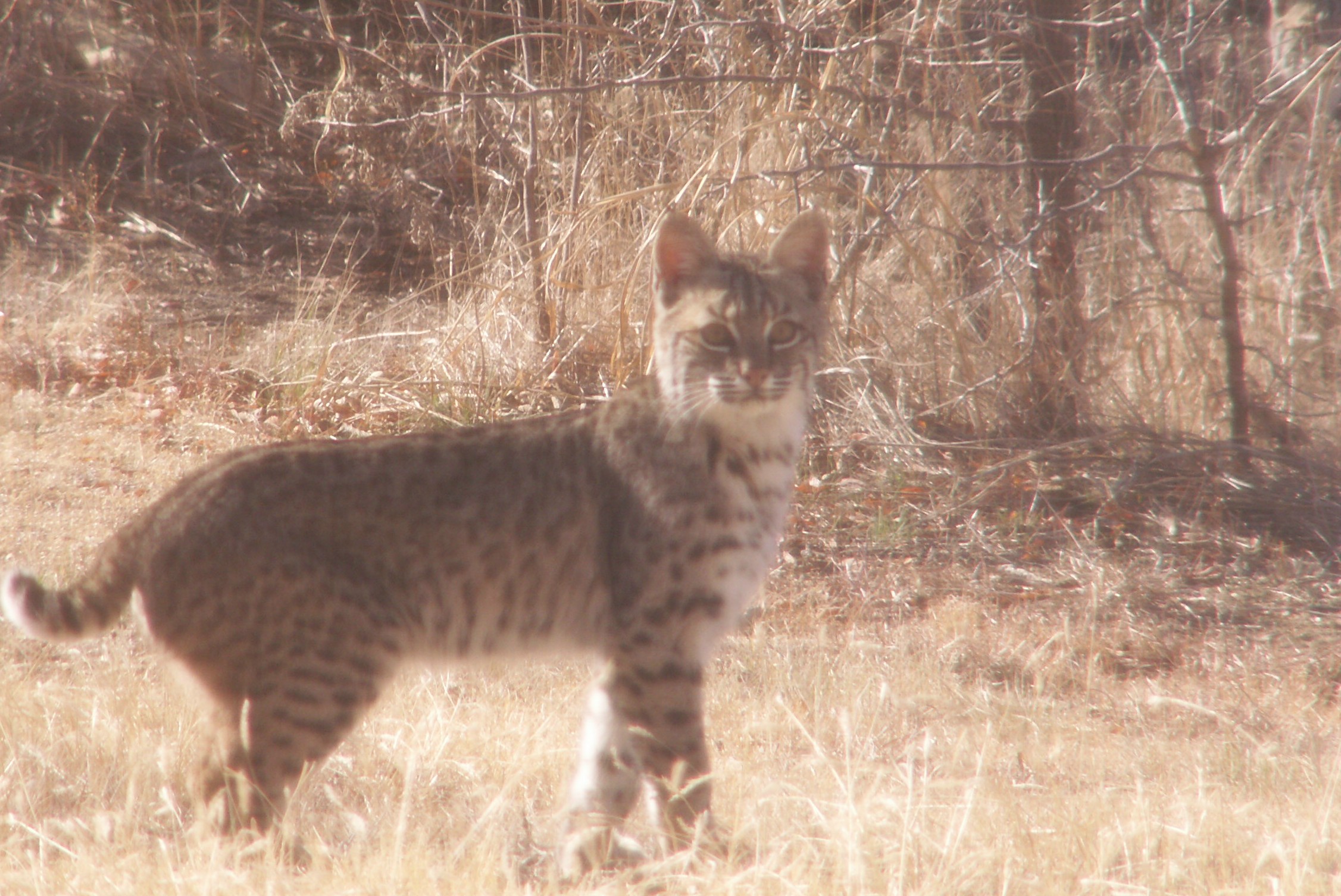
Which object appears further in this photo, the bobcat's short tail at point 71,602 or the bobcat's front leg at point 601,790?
the bobcat's front leg at point 601,790

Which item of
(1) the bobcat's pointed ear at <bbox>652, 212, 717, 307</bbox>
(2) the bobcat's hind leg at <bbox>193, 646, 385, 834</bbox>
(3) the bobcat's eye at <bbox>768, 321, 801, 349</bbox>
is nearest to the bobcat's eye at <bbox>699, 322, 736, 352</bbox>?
(3) the bobcat's eye at <bbox>768, 321, 801, 349</bbox>

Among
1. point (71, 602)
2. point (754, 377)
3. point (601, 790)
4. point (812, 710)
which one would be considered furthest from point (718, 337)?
point (71, 602)

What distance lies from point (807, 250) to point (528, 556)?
134 centimetres

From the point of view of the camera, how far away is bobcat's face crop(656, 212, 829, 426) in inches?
163

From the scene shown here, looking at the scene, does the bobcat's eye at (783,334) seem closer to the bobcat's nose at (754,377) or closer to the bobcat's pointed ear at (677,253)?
the bobcat's nose at (754,377)

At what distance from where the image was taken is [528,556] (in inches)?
160

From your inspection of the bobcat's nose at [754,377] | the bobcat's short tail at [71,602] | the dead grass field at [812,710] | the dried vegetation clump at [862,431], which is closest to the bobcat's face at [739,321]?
the bobcat's nose at [754,377]

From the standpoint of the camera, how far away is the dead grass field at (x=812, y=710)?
352 centimetres

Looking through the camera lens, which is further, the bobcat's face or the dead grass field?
the bobcat's face

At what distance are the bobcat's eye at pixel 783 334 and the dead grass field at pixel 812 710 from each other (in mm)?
1118

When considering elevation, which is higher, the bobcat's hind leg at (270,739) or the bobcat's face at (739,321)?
the bobcat's face at (739,321)

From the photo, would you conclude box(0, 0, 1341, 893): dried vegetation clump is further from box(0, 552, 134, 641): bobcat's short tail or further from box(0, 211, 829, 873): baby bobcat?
box(0, 552, 134, 641): bobcat's short tail

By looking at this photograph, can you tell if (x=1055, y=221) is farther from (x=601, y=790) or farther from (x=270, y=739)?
(x=270, y=739)

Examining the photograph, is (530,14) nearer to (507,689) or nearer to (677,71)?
Answer: (677,71)
